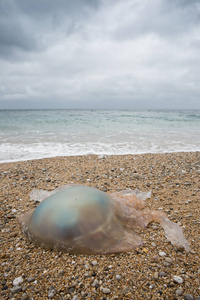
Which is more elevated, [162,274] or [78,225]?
[78,225]

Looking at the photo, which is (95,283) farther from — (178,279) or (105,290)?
(178,279)

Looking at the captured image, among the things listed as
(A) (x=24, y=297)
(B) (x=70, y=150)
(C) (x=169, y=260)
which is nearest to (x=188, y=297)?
(C) (x=169, y=260)

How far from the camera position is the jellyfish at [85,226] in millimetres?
2113

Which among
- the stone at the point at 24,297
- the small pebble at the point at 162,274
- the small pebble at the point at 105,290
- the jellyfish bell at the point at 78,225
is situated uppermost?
the jellyfish bell at the point at 78,225

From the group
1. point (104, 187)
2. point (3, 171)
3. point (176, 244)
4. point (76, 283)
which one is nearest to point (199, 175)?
point (104, 187)

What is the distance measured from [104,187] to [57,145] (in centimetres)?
→ 559

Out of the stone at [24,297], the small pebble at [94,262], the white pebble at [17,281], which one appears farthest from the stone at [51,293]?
the small pebble at [94,262]

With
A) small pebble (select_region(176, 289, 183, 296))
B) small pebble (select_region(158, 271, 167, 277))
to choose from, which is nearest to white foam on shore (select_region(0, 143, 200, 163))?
small pebble (select_region(158, 271, 167, 277))

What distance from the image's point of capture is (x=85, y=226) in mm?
2123

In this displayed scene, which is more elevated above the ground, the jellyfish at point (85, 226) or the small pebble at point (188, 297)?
the jellyfish at point (85, 226)

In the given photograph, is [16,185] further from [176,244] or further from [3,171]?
[176,244]

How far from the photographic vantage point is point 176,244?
7.68 ft

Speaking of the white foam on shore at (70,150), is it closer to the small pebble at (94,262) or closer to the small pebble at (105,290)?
the small pebble at (94,262)

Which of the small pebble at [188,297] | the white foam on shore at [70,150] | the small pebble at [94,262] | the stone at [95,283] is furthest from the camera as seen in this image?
the white foam on shore at [70,150]
